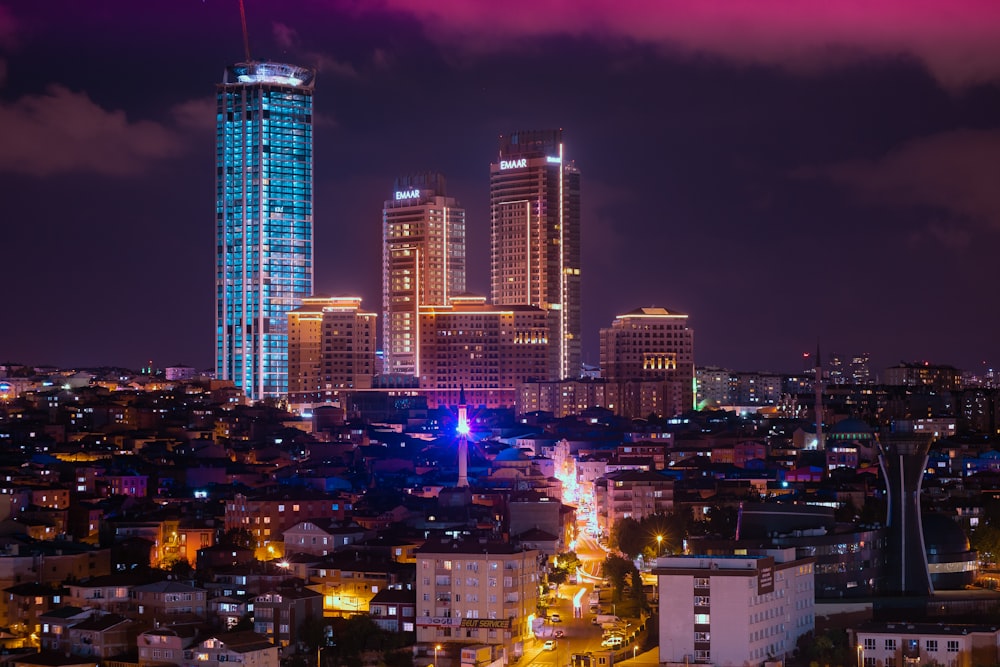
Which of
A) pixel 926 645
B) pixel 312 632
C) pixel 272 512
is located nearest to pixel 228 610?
pixel 312 632

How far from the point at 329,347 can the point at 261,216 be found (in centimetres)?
723

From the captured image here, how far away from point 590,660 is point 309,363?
63707 mm

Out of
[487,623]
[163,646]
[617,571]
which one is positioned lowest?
[163,646]

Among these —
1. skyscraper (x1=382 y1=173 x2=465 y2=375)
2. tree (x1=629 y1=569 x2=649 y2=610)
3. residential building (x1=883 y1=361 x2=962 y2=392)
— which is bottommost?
tree (x1=629 y1=569 x2=649 y2=610)

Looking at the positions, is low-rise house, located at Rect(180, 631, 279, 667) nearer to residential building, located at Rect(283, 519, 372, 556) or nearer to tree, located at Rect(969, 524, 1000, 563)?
residential building, located at Rect(283, 519, 372, 556)

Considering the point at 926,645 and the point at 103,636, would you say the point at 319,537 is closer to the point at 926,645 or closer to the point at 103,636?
the point at 103,636

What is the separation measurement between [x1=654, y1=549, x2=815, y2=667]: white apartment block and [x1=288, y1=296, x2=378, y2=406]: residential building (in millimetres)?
61121

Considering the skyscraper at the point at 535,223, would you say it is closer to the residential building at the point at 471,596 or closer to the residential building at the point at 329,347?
the residential building at the point at 329,347

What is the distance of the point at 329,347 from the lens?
309 feet

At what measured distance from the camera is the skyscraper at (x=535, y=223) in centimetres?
10506

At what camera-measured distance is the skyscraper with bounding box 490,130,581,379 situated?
10506 cm

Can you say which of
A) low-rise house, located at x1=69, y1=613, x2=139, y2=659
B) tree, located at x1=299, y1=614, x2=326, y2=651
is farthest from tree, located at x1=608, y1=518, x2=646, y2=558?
low-rise house, located at x1=69, y1=613, x2=139, y2=659

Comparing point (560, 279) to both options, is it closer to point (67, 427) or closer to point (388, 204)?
point (388, 204)

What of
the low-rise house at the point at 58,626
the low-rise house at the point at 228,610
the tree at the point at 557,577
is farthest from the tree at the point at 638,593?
the low-rise house at the point at 58,626
